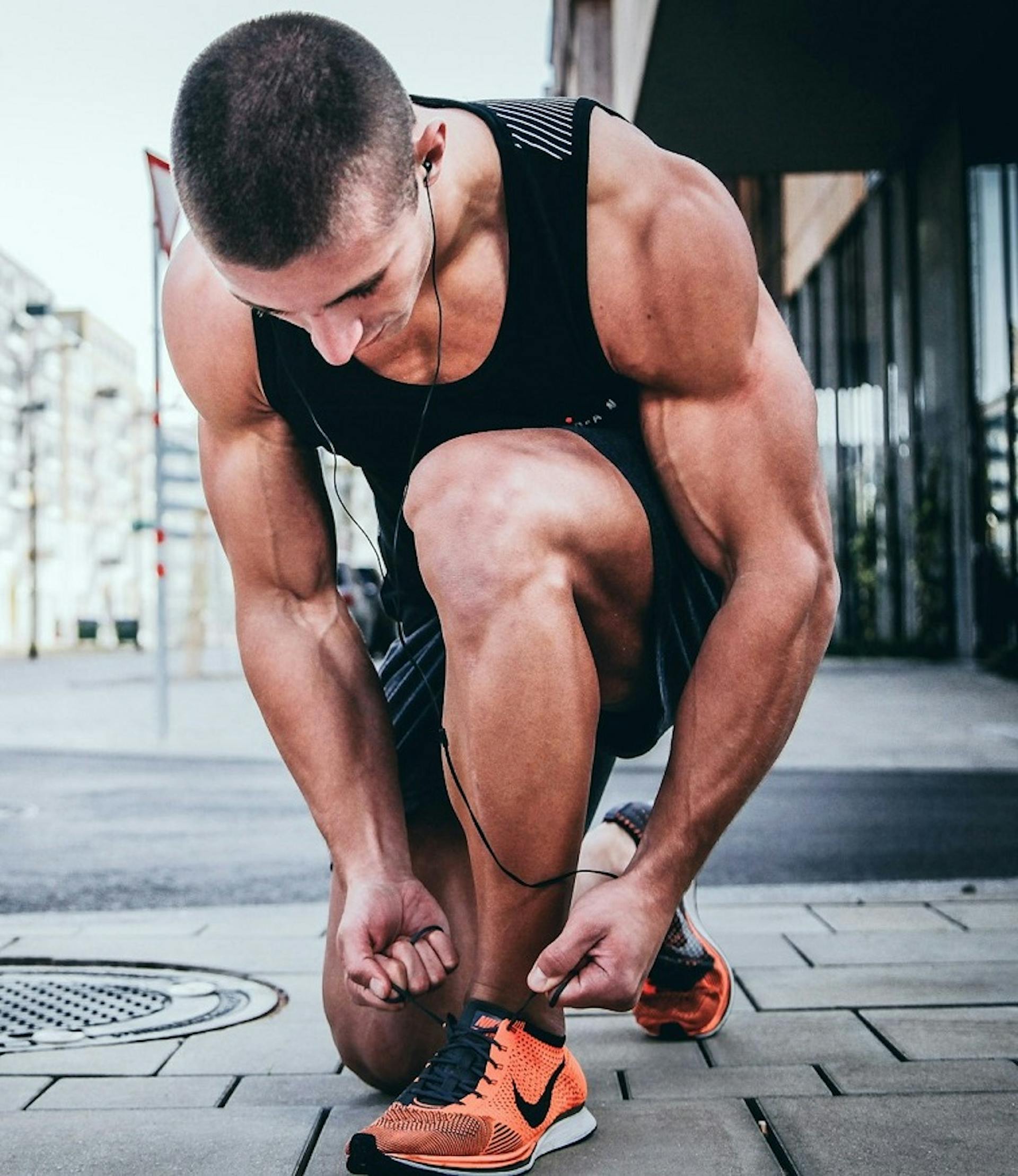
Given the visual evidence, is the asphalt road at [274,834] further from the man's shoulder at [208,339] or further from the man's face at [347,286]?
the man's face at [347,286]

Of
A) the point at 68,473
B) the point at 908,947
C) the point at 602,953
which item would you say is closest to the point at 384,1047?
the point at 602,953

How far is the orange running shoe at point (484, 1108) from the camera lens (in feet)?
5.66

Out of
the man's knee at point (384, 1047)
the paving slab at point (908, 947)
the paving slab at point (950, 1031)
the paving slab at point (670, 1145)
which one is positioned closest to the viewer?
the paving slab at point (670, 1145)

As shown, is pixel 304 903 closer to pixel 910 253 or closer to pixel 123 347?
pixel 910 253

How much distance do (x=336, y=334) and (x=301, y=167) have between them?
0.22 metres

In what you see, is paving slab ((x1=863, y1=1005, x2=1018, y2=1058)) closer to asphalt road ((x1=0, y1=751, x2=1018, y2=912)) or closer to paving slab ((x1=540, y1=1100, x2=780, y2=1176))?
paving slab ((x1=540, y1=1100, x2=780, y2=1176))

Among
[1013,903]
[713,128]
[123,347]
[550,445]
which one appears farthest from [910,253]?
[123,347]

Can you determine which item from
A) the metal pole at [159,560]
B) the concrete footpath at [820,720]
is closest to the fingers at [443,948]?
the concrete footpath at [820,720]

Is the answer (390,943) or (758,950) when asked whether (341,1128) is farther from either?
(758,950)

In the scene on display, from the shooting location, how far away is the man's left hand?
5.81 ft

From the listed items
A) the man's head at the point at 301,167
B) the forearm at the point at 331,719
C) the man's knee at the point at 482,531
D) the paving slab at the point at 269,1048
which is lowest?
the paving slab at the point at 269,1048

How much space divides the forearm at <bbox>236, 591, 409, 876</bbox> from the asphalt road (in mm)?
1917

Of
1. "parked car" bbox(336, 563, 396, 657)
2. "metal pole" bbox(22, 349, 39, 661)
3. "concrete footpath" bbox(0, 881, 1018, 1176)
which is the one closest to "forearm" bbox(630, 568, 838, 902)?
"concrete footpath" bbox(0, 881, 1018, 1176)

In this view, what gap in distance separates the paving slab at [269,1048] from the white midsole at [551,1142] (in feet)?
1.73
